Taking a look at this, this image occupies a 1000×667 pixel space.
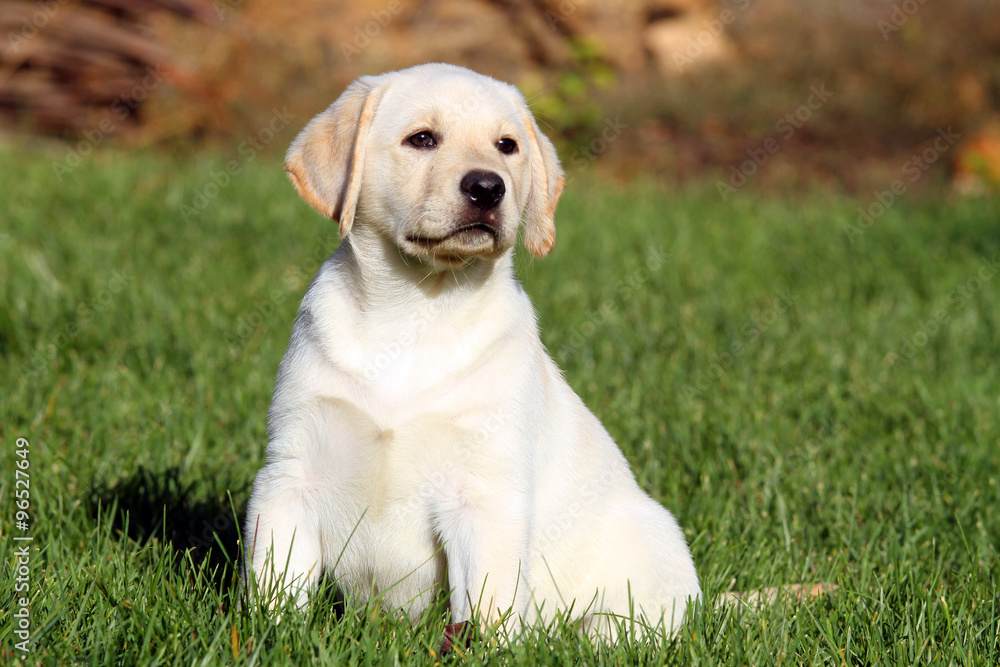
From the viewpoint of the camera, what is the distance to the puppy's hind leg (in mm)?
2383

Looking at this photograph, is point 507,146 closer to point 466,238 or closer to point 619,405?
point 466,238

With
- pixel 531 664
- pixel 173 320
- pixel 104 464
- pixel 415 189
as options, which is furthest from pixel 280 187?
pixel 531 664

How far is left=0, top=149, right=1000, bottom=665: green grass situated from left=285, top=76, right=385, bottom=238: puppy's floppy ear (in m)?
0.92

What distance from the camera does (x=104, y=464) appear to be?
11.1 ft

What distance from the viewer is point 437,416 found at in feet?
7.74

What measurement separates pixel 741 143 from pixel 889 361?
239 inches

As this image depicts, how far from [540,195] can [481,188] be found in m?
0.44

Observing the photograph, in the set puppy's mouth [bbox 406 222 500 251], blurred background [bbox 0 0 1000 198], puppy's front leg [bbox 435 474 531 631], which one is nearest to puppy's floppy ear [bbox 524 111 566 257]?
puppy's mouth [bbox 406 222 500 251]

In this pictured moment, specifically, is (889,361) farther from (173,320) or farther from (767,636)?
(173,320)

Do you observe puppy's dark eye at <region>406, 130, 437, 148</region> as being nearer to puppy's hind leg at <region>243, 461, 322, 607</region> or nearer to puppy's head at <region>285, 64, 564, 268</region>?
puppy's head at <region>285, 64, 564, 268</region>

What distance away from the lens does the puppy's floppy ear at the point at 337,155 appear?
8.42 ft

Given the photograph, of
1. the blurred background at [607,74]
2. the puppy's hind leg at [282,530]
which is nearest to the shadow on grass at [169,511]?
the puppy's hind leg at [282,530]

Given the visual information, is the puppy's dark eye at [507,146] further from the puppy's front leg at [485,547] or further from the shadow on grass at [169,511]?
the shadow on grass at [169,511]

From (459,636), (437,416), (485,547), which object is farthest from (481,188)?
(459,636)
